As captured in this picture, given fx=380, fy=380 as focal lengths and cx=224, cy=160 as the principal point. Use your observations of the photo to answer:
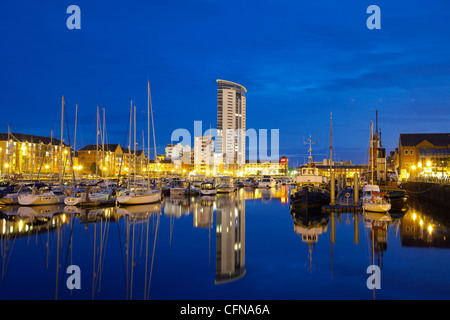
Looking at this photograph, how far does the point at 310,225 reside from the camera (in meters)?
31.2

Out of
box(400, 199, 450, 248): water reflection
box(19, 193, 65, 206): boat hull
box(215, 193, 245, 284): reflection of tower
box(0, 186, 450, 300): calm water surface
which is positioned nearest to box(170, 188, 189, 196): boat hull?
box(19, 193, 65, 206): boat hull

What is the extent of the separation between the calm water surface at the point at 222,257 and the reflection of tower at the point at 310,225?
97 mm

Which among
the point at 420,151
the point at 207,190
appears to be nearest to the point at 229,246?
the point at 207,190

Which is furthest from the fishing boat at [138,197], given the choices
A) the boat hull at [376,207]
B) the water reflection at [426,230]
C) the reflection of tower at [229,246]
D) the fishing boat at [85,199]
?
the water reflection at [426,230]

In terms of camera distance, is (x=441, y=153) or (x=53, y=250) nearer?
(x=53, y=250)

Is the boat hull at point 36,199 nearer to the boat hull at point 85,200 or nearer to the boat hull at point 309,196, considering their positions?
the boat hull at point 85,200

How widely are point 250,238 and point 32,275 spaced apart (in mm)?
14199

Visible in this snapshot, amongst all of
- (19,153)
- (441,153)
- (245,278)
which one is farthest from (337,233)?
(19,153)

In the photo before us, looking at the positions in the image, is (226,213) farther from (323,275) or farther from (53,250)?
(323,275)

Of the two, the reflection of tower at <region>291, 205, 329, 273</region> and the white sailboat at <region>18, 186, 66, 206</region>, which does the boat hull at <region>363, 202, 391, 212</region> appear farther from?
the white sailboat at <region>18, 186, 66, 206</region>

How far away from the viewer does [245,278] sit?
1570cm

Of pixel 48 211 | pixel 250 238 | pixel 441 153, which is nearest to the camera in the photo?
pixel 250 238

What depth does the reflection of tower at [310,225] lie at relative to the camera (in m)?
24.9
